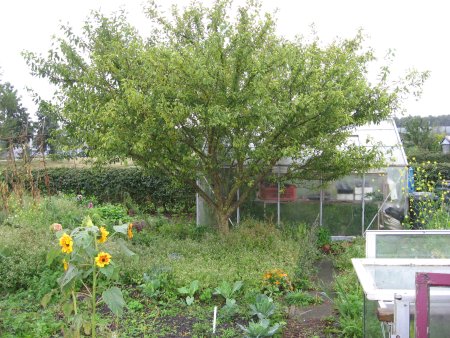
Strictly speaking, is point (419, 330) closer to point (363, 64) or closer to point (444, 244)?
point (444, 244)

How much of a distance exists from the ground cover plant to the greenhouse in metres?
1.32

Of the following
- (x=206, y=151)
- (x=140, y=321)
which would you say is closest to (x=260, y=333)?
(x=140, y=321)

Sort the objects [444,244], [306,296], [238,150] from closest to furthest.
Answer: [444,244] < [306,296] < [238,150]

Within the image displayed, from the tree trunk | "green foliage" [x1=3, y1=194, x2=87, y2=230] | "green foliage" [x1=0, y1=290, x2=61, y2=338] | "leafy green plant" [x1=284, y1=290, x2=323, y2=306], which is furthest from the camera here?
the tree trunk

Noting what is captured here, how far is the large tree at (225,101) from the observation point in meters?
7.48

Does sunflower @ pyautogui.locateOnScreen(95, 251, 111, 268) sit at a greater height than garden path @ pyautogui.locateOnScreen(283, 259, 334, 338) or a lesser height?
greater

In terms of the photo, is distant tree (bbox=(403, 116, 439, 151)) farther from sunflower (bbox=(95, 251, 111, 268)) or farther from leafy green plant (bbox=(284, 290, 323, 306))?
sunflower (bbox=(95, 251, 111, 268))

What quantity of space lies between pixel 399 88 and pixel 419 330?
758cm

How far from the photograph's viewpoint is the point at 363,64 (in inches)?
368

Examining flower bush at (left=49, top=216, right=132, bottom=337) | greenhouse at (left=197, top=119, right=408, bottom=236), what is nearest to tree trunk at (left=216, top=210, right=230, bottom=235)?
greenhouse at (left=197, top=119, right=408, bottom=236)

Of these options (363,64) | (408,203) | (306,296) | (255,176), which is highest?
(363,64)

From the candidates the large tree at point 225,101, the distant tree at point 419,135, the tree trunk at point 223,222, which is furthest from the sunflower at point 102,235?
the distant tree at point 419,135

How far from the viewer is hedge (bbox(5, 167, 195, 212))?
1451 centimetres

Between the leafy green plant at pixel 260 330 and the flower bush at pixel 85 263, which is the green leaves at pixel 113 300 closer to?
the flower bush at pixel 85 263
